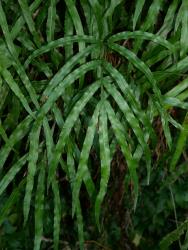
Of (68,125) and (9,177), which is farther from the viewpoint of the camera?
(9,177)

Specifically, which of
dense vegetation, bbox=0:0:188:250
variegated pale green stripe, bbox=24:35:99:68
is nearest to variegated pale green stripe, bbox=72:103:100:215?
dense vegetation, bbox=0:0:188:250

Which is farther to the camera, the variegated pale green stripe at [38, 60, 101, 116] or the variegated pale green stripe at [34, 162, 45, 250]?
the variegated pale green stripe at [34, 162, 45, 250]

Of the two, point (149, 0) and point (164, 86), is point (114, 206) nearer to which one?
point (164, 86)

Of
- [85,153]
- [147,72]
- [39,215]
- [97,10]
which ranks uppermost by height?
[97,10]

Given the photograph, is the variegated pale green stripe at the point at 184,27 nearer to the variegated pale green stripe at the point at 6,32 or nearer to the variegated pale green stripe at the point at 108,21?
the variegated pale green stripe at the point at 108,21

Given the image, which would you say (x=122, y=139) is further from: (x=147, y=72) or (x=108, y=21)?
(x=108, y=21)

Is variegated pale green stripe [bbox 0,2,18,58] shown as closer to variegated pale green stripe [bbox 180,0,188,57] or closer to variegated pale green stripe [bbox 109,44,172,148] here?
variegated pale green stripe [bbox 109,44,172,148]

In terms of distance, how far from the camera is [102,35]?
0.77m

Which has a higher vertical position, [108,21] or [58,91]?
[108,21]

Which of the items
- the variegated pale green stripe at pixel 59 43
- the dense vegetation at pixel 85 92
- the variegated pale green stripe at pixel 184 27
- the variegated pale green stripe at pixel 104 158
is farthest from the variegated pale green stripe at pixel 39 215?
the variegated pale green stripe at pixel 184 27

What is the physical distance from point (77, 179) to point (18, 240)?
80 cm

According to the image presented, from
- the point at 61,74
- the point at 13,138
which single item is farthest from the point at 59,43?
the point at 13,138

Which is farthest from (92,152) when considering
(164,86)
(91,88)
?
(91,88)

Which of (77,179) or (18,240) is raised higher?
(77,179)
